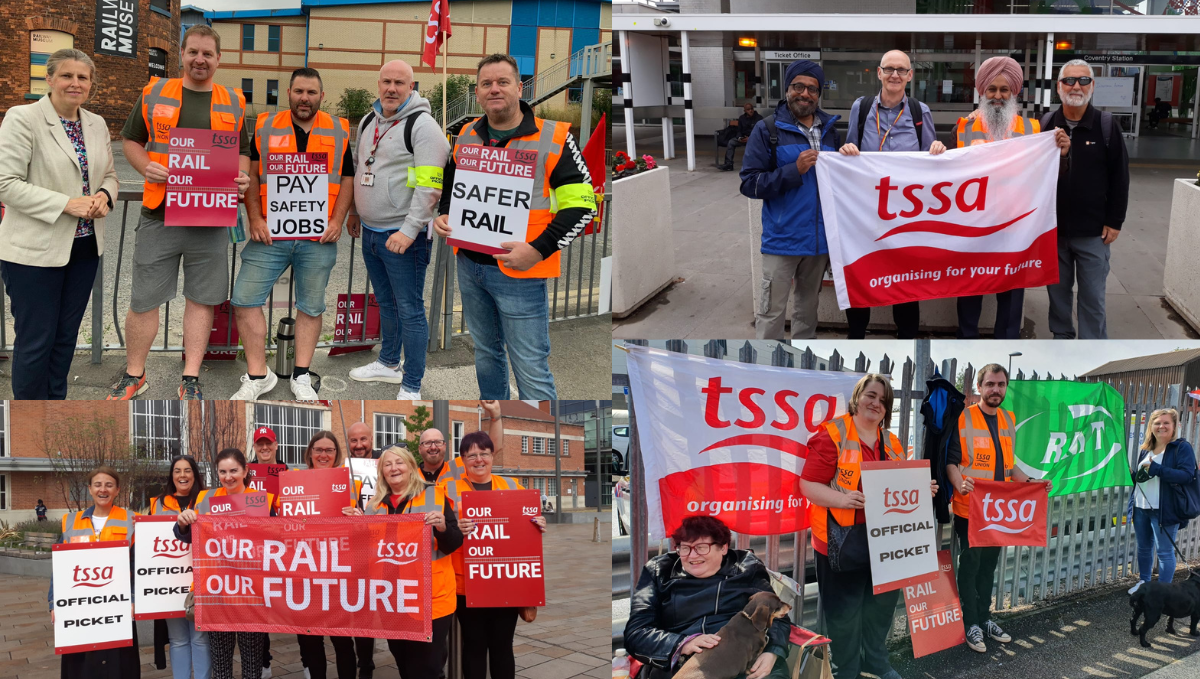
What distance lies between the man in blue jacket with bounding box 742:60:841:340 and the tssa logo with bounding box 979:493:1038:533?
1.78 meters

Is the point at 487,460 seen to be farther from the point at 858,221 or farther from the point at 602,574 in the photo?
the point at 602,574

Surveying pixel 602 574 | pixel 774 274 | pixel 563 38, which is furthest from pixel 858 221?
pixel 563 38

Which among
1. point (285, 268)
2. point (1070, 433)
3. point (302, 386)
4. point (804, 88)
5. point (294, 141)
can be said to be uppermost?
point (804, 88)

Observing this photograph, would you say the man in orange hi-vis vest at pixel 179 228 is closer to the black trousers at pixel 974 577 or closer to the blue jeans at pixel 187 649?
the blue jeans at pixel 187 649

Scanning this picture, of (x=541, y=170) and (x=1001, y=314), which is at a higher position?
(x=541, y=170)

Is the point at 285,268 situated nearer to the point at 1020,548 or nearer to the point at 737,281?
the point at 737,281

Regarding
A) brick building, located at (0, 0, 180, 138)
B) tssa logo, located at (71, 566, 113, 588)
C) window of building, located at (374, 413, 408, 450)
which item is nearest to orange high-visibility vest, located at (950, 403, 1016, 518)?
window of building, located at (374, 413, 408, 450)

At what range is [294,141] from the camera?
5.74 metres

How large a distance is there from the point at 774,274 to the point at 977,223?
1595mm

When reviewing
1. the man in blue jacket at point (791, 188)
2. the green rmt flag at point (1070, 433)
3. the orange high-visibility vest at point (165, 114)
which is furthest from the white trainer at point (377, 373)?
the green rmt flag at point (1070, 433)

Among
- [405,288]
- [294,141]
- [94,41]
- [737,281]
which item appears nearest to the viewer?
[294,141]

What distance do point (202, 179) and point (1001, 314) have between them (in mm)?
5621

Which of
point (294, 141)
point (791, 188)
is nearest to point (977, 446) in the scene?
point (791, 188)

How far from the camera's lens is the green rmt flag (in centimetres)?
575
